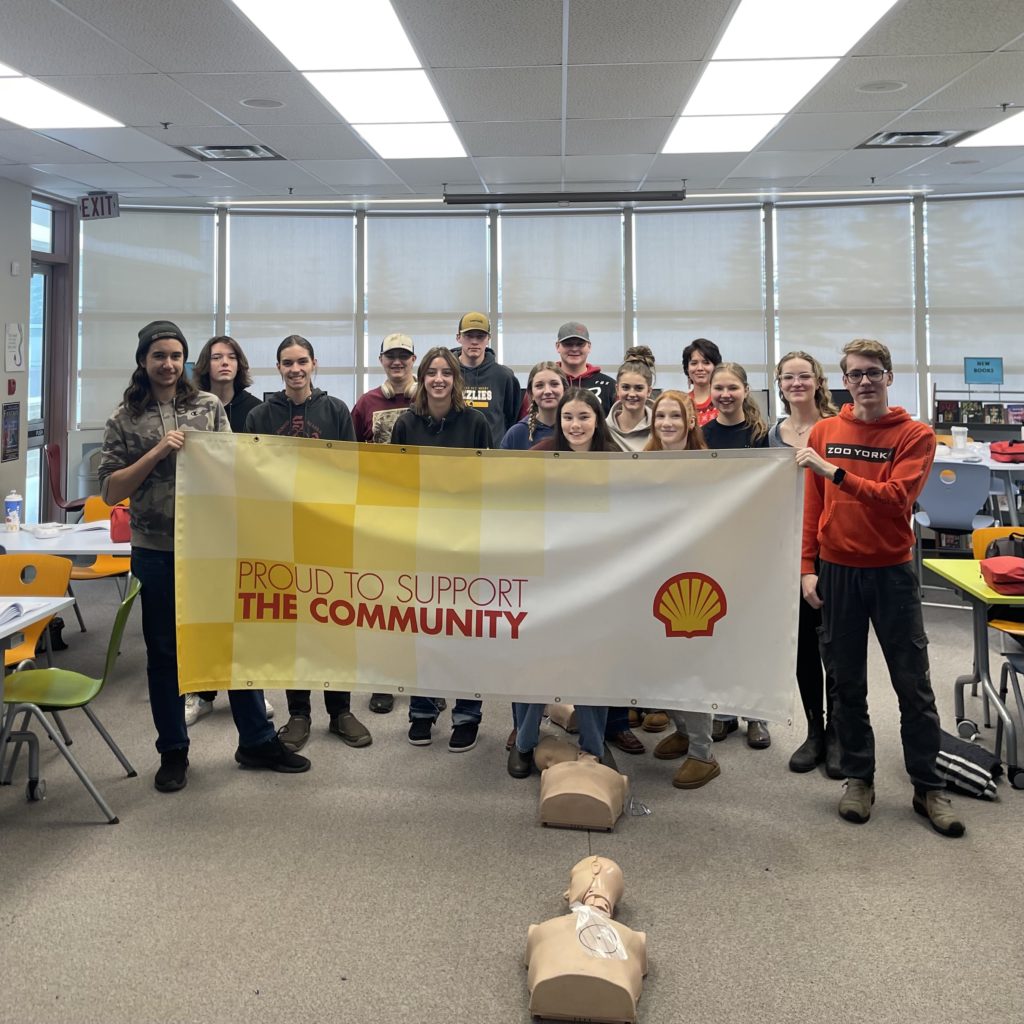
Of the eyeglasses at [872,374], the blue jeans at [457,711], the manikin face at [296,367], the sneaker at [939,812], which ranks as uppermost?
the manikin face at [296,367]

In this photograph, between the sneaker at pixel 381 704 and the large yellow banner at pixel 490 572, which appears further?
the sneaker at pixel 381 704

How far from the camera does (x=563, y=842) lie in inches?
109

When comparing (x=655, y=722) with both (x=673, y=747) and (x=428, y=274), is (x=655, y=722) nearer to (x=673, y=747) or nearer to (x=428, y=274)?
(x=673, y=747)

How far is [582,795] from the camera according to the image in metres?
2.81

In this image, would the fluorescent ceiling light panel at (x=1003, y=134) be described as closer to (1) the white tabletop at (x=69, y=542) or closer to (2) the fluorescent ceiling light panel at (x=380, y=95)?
(2) the fluorescent ceiling light panel at (x=380, y=95)

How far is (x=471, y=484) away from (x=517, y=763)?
112 cm

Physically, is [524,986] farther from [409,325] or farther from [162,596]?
[409,325]

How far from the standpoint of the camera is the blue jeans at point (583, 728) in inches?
121

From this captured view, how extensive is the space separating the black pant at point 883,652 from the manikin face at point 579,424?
0.90 m

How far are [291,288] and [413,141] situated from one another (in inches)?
131

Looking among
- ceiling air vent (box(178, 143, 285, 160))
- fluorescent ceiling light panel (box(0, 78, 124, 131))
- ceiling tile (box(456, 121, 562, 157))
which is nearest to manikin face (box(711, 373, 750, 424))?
ceiling tile (box(456, 121, 562, 157))

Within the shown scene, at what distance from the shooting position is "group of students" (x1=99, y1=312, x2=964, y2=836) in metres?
2.84

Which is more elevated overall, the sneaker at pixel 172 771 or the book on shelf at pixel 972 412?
the book on shelf at pixel 972 412

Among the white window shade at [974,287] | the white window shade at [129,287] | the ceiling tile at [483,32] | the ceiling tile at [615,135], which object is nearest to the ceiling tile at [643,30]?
the ceiling tile at [483,32]
